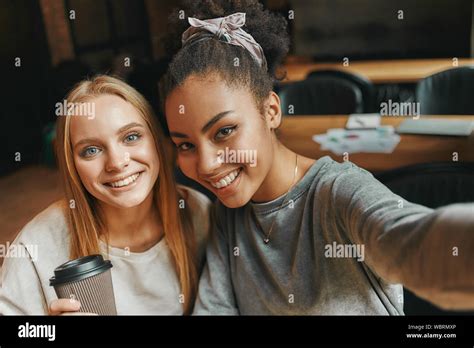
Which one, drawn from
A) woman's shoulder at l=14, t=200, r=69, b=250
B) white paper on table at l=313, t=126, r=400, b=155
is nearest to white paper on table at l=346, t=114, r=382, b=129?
white paper on table at l=313, t=126, r=400, b=155

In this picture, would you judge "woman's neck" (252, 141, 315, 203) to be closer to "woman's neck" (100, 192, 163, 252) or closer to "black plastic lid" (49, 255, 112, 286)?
"woman's neck" (100, 192, 163, 252)

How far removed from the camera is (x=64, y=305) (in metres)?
1.30

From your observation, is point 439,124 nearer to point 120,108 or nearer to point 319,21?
point 319,21

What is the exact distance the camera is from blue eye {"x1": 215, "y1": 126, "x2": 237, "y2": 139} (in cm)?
123

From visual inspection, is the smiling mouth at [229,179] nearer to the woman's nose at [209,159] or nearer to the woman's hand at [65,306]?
the woman's nose at [209,159]

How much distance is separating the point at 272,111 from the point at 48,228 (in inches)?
23.1

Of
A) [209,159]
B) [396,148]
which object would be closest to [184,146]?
[209,159]

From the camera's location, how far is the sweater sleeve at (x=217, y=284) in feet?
4.50

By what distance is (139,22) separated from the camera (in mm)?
1346

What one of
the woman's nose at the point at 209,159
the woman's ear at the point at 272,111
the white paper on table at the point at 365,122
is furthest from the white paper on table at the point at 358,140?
the woman's nose at the point at 209,159

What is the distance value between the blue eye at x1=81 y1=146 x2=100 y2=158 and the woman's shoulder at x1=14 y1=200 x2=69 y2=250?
0.14 metres

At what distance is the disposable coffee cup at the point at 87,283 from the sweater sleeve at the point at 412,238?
0.54 metres
